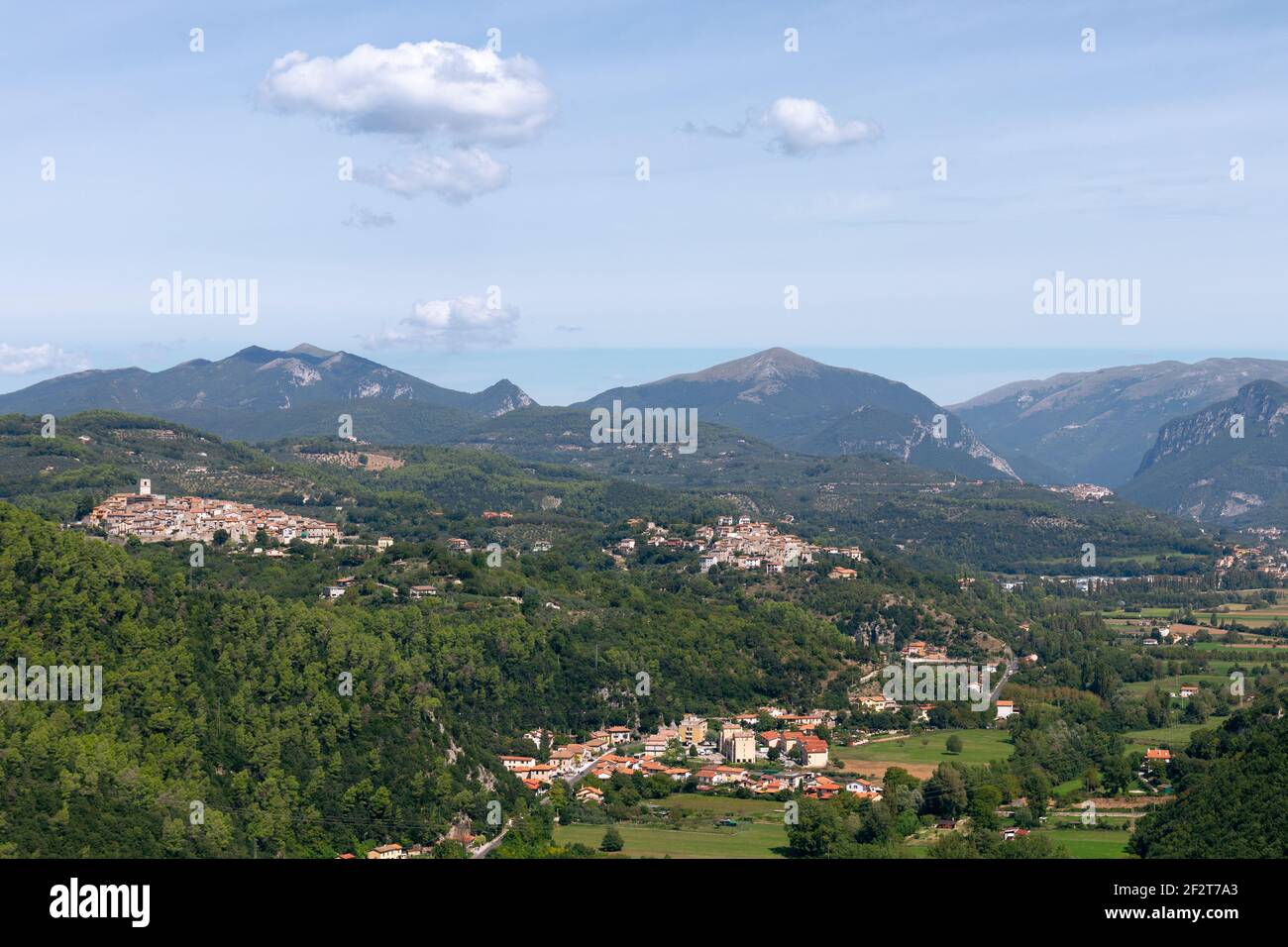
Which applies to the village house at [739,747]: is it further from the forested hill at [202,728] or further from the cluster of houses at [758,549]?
the cluster of houses at [758,549]

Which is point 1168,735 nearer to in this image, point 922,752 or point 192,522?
point 922,752

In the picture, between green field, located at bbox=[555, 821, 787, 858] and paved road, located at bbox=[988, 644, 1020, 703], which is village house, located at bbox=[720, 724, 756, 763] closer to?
green field, located at bbox=[555, 821, 787, 858]

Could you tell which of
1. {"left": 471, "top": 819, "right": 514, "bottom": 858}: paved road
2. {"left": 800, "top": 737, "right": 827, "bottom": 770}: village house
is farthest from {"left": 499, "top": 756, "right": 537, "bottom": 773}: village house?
{"left": 800, "top": 737, "right": 827, "bottom": 770}: village house

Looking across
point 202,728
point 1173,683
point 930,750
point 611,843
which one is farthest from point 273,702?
point 1173,683

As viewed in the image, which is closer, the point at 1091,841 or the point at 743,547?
the point at 1091,841
